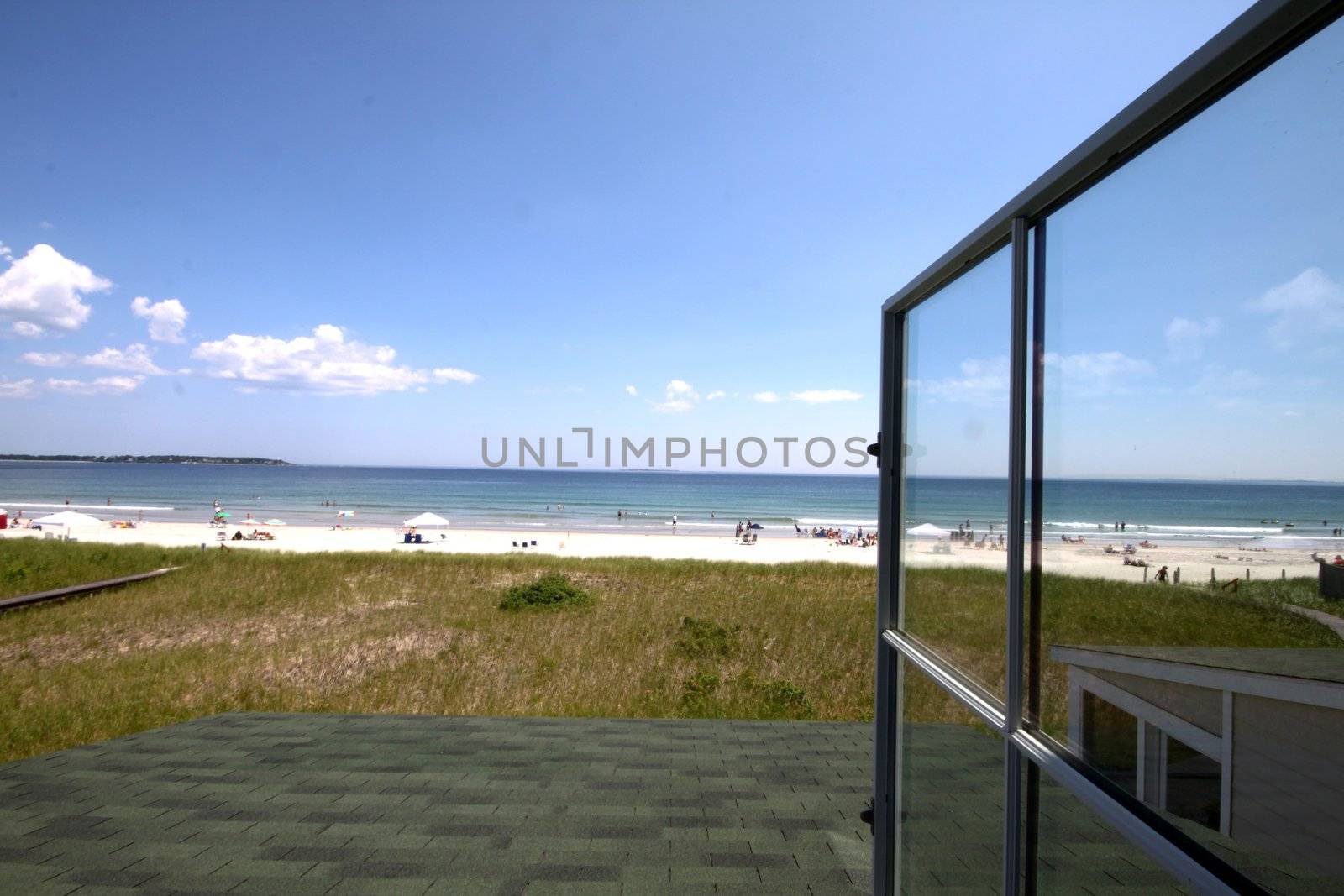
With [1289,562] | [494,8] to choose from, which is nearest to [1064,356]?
[1289,562]

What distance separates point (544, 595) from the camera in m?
11.5

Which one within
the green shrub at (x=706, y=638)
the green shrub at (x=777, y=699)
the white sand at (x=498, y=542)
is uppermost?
the green shrub at (x=706, y=638)

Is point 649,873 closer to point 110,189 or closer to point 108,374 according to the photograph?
point 110,189

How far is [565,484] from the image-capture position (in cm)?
6406

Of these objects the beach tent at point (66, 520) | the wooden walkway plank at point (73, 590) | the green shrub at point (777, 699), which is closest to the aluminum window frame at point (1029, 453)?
the green shrub at point (777, 699)

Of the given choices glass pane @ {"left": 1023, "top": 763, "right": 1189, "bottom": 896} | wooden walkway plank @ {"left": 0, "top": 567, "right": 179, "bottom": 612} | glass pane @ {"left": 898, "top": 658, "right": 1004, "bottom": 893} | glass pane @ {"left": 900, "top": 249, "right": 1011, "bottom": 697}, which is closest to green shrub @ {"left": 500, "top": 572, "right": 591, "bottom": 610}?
wooden walkway plank @ {"left": 0, "top": 567, "right": 179, "bottom": 612}

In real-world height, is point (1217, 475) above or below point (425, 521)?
above

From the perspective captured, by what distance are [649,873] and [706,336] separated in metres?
66.4

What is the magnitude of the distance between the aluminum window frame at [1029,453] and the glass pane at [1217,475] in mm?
28

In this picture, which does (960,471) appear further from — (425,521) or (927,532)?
(425,521)

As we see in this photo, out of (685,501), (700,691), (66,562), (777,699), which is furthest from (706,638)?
(685,501)

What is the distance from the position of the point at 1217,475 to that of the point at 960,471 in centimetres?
94

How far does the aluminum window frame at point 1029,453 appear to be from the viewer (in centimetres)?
88

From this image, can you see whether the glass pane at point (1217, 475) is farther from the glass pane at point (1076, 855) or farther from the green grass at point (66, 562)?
the green grass at point (66, 562)
